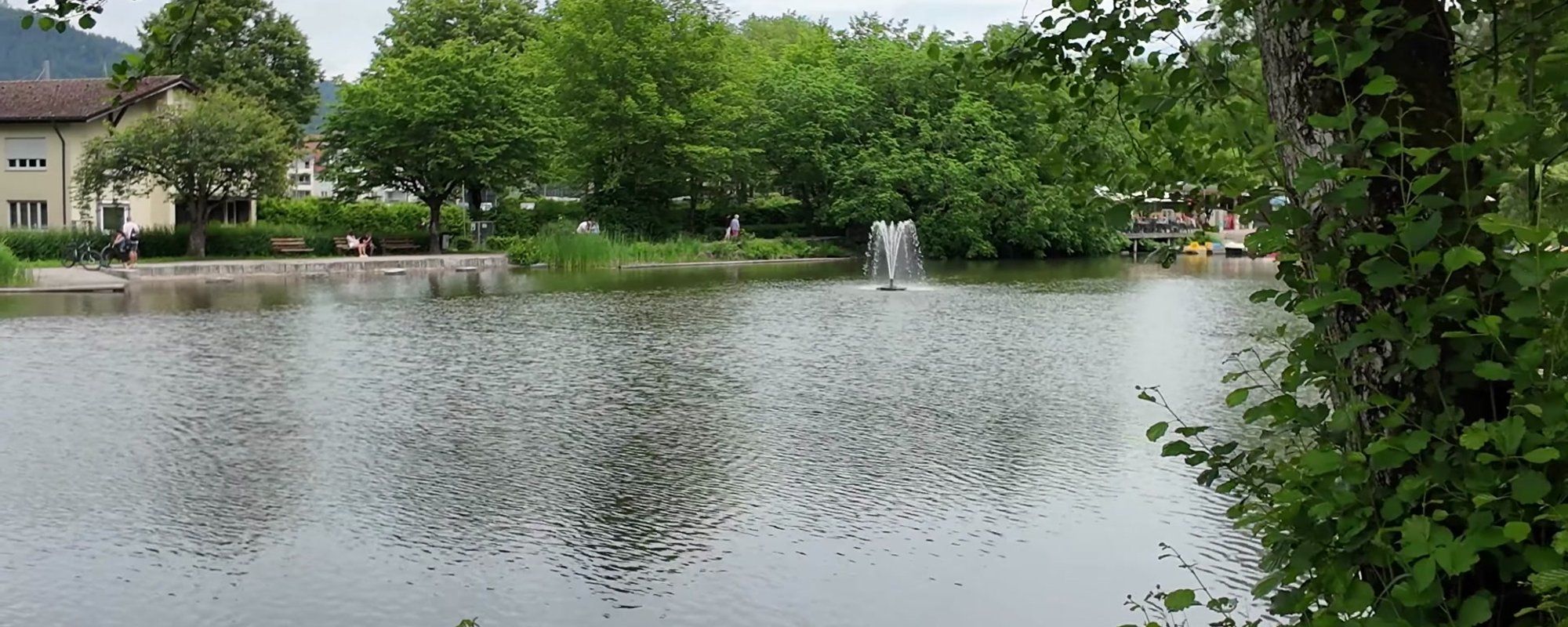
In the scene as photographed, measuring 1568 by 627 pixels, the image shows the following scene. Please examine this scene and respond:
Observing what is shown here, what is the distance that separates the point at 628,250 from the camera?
39562 millimetres

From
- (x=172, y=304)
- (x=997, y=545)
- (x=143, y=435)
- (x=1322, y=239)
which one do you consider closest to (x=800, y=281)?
(x=172, y=304)

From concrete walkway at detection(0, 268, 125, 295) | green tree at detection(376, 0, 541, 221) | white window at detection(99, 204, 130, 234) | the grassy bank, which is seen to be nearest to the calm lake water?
concrete walkway at detection(0, 268, 125, 295)

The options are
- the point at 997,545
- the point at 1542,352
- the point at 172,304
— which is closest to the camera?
the point at 1542,352

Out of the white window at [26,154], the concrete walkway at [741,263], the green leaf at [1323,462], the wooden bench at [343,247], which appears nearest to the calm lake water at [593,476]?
the green leaf at [1323,462]

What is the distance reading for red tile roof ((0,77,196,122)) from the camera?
43062 mm

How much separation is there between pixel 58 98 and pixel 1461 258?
49124mm

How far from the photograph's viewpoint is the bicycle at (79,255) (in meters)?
34.6

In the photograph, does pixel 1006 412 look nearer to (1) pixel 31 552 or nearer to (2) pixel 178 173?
(1) pixel 31 552

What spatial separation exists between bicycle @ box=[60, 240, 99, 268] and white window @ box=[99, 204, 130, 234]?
7267 mm

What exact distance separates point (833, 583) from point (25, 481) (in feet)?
18.9

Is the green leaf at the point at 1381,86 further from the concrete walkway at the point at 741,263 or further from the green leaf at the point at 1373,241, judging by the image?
the concrete walkway at the point at 741,263

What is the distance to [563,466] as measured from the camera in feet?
32.8

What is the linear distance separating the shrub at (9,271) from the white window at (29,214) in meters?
19.2

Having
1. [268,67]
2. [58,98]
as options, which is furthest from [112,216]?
[268,67]
